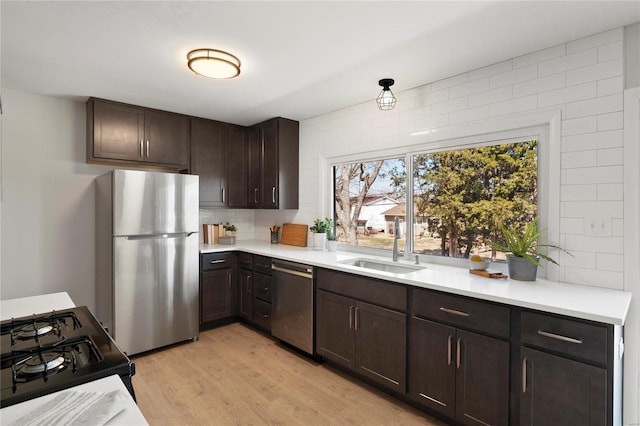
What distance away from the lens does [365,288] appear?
2.52 metres

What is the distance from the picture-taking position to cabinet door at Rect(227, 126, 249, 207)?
13.8 feet

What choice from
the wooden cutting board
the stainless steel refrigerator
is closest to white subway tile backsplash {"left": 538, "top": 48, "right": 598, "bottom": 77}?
the wooden cutting board

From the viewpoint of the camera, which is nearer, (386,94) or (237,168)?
(386,94)

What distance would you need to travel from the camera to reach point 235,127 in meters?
4.25

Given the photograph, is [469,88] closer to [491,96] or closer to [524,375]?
[491,96]

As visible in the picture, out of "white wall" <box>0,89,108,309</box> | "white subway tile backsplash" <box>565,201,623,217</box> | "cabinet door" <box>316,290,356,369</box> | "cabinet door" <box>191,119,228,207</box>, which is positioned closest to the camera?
"white subway tile backsplash" <box>565,201,623,217</box>

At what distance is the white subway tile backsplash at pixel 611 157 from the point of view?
6.34 feet

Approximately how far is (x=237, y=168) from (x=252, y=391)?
8.72ft

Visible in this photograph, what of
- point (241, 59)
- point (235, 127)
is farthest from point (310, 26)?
point (235, 127)

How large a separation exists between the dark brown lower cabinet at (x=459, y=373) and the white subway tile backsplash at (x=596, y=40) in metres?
1.88

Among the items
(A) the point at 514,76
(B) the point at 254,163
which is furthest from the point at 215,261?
(A) the point at 514,76

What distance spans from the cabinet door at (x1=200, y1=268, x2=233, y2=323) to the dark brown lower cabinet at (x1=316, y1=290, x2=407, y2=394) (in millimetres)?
1368

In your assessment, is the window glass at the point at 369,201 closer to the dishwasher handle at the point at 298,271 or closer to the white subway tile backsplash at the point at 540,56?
the dishwasher handle at the point at 298,271

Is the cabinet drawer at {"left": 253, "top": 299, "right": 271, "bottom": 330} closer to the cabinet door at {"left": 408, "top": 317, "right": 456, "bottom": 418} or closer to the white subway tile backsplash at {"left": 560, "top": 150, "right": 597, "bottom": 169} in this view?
the cabinet door at {"left": 408, "top": 317, "right": 456, "bottom": 418}
